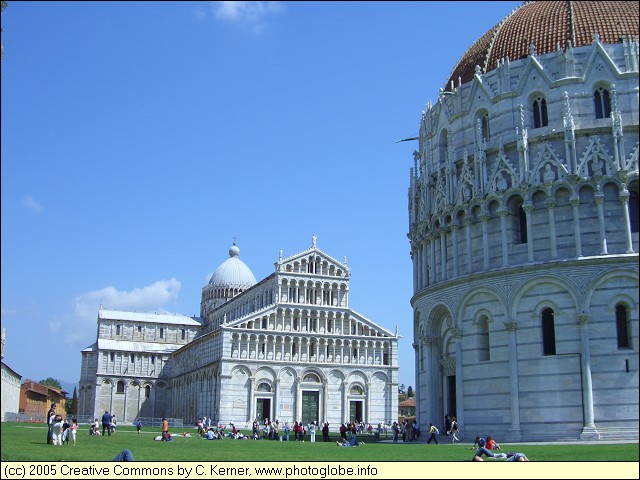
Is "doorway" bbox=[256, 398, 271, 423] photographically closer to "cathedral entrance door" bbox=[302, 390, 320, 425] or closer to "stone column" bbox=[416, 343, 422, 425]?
"cathedral entrance door" bbox=[302, 390, 320, 425]

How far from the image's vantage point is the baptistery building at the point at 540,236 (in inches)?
1268

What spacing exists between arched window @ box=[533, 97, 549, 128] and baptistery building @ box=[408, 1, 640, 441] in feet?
0.20

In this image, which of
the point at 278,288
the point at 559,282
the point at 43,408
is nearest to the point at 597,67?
the point at 559,282

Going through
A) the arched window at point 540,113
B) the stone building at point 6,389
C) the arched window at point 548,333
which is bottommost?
the stone building at point 6,389

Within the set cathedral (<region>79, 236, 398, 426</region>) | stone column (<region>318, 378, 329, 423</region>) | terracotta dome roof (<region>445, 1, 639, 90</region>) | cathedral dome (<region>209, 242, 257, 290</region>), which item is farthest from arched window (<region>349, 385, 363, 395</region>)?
terracotta dome roof (<region>445, 1, 639, 90</region>)

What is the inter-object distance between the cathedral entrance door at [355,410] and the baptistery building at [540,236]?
42.9m

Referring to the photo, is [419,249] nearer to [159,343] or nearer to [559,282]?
[559,282]

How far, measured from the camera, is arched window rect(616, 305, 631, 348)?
32062 mm

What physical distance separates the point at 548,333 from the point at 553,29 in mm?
15338

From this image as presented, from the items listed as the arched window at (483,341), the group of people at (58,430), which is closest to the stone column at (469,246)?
the arched window at (483,341)

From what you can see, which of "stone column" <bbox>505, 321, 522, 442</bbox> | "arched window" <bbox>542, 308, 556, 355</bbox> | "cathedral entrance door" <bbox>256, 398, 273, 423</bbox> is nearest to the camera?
"stone column" <bbox>505, 321, 522, 442</bbox>

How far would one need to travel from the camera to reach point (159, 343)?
111 m

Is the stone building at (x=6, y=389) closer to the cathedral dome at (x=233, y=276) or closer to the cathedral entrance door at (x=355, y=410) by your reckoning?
the cathedral entrance door at (x=355, y=410)

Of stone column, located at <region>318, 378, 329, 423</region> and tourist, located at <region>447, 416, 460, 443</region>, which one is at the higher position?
stone column, located at <region>318, 378, 329, 423</region>
